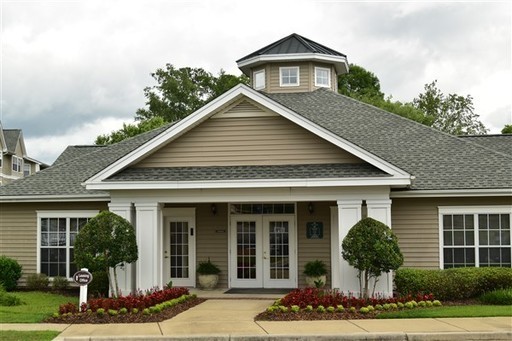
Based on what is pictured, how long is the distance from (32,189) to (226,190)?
6980 mm

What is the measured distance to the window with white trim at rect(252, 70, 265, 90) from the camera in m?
27.4

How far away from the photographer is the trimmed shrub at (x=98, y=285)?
1892cm

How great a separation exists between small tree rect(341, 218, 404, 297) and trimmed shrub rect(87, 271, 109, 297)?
22.6 ft

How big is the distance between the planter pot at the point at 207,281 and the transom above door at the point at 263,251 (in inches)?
25.2

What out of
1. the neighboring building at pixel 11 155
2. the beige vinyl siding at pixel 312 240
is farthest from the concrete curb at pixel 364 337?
the neighboring building at pixel 11 155

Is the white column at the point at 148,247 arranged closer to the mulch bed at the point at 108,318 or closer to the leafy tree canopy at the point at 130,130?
the mulch bed at the point at 108,318

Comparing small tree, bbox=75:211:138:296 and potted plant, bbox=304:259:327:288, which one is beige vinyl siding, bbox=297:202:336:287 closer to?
potted plant, bbox=304:259:327:288

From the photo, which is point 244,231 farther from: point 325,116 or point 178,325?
point 178,325

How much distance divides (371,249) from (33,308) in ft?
27.2

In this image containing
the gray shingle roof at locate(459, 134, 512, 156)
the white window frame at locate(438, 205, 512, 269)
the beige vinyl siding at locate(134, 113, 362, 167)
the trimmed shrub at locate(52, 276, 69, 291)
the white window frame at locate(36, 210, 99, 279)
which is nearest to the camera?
the beige vinyl siding at locate(134, 113, 362, 167)

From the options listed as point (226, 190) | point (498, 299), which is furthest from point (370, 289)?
point (226, 190)

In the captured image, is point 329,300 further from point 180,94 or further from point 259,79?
point 180,94

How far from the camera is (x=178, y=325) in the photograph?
1368 cm

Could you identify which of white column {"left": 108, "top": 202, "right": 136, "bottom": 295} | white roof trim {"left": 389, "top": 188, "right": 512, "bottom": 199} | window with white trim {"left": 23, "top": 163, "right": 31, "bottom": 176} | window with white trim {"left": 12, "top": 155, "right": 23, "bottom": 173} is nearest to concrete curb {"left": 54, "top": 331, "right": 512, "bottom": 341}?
white column {"left": 108, "top": 202, "right": 136, "bottom": 295}
